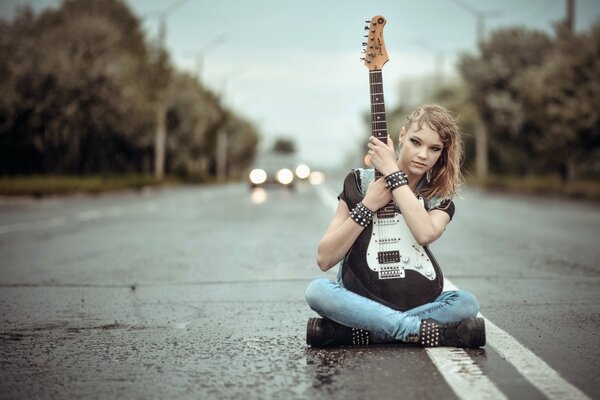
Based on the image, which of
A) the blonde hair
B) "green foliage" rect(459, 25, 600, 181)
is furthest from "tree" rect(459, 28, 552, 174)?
the blonde hair

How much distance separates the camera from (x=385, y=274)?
4.89m

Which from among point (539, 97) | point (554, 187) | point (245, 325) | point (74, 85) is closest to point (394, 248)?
point (245, 325)

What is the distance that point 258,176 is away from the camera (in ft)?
139

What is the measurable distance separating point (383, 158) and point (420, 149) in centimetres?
29

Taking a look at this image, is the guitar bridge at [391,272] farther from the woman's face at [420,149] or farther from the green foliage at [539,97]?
the green foliage at [539,97]

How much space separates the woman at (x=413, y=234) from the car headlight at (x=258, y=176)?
122ft

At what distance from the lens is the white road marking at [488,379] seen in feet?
13.1

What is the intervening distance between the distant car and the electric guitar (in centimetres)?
3686

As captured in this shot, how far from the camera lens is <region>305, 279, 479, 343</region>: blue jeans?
191 inches

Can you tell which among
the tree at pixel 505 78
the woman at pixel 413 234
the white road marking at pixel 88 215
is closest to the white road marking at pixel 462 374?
the woman at pixel 413 234

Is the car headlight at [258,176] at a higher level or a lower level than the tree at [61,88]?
lower

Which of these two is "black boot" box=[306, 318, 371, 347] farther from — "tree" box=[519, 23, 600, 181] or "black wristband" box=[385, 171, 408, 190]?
"tree" box=[519, 23, 600, 181]

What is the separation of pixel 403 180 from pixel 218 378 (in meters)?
1.32

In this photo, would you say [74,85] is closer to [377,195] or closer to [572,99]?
[572,99]
